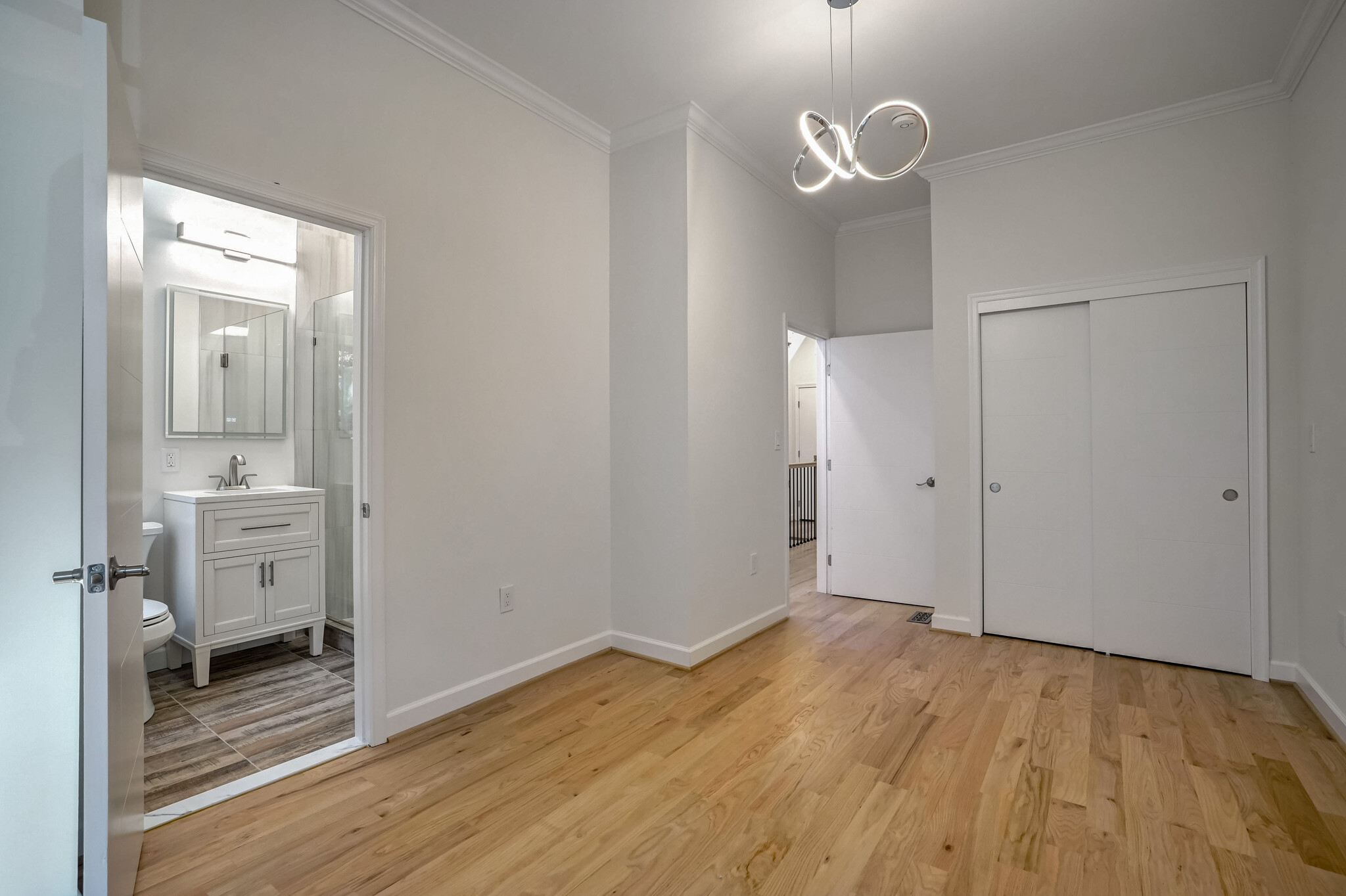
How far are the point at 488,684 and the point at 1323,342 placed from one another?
12.3 feet

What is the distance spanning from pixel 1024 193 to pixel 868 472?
1961 millimetres

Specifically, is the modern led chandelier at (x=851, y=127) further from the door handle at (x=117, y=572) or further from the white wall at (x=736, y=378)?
Result: the door handle at (x=117, y=572)

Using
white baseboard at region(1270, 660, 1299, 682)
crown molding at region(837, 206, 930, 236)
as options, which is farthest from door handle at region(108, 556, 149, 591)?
crown molding at region(837, 206, 930, 236)

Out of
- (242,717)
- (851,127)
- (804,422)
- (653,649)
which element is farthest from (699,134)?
(804,422)

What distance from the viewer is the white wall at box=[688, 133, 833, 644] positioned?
11.1ft

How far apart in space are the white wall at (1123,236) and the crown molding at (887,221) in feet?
2.33

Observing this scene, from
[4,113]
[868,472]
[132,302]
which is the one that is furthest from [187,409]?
[868,472]

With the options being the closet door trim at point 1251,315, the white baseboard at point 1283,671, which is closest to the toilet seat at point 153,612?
the closet door trim at point 1251,315

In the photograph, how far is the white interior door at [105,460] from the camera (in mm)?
1259

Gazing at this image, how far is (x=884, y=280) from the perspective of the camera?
482 cm

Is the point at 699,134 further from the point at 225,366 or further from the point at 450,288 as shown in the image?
the point at 225,366

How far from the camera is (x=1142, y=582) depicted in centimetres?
337

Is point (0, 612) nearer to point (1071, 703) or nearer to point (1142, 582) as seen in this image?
point (1071, 703)

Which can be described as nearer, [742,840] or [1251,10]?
[742,840]
